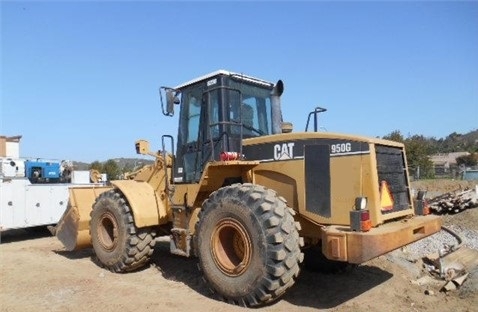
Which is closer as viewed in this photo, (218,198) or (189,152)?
(218,198)

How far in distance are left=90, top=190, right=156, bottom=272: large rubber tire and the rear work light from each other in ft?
11.9

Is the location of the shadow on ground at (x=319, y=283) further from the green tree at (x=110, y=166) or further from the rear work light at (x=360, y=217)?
the green tree at (x=110, y=166)

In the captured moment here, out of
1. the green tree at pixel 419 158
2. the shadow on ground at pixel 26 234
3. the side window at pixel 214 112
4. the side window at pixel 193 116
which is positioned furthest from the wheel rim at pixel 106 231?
the green tree at pixel 419 158

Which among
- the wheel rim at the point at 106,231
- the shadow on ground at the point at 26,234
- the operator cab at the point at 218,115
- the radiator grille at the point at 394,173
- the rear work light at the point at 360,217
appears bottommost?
the shadow on ground at the point at 26,234

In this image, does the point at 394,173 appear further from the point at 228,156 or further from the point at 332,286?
the point at 228,156

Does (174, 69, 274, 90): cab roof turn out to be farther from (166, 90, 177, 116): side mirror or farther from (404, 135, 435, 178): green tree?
(404, 135, 435, 178): green tree

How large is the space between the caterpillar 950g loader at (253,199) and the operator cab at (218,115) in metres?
0.02

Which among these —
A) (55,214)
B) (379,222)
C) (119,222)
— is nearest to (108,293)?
(119,222)

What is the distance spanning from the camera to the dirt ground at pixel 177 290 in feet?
17.4

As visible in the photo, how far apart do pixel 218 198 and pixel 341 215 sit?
5.01ft

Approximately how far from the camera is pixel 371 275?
6.52m

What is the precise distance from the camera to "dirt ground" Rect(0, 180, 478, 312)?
531 centimetres

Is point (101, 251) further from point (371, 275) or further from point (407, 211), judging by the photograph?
point (407, 211)

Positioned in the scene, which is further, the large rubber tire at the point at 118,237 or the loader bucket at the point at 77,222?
the loader bucket at the point at 77,222
